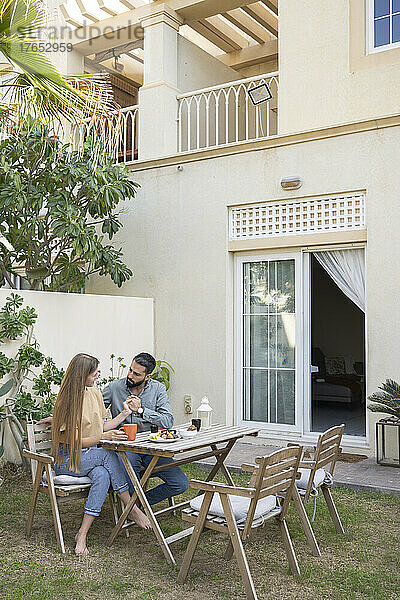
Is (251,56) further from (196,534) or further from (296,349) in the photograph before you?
(196,534)

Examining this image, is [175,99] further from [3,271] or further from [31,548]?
[31,548]

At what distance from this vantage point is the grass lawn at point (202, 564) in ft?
12.6

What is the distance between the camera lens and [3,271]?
26.7 feet

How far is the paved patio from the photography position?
19.6 ft

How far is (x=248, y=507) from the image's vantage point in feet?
13.1

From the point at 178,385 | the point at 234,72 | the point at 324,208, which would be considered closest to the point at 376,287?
the point at 324,208

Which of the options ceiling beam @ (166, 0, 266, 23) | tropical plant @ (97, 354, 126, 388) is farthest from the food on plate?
ceiling beam @ (166, 0, 266, 23)

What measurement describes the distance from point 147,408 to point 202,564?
133 centimetres

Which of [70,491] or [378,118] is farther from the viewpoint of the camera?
[378,118]

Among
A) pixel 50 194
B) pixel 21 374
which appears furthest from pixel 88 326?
pixel 50 194

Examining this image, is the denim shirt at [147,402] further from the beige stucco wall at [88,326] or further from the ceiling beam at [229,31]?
the ceiling beam at [229,31]

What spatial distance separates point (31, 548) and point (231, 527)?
5.39ft

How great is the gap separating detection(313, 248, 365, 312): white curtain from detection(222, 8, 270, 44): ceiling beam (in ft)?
16.5

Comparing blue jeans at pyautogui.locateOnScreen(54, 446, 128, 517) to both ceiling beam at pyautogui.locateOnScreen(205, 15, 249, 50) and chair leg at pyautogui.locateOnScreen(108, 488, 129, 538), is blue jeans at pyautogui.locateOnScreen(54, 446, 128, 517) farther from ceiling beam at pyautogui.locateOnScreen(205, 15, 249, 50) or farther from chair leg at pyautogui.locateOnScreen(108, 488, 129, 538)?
ceiling beam at pyautogui.locateOnScreen(205, 15, 249, 50)
